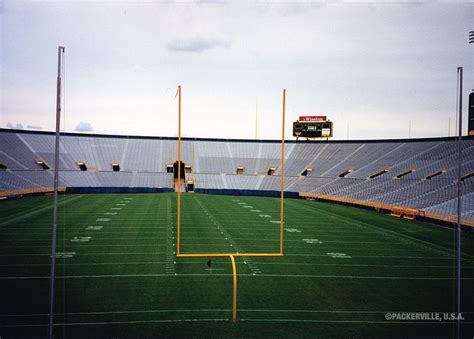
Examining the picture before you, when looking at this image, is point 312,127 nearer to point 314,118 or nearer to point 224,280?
point 314,118

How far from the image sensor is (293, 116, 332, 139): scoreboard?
53.9 meters

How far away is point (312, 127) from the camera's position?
5428cm

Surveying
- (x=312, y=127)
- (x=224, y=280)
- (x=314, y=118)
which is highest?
(x=314, y=118)

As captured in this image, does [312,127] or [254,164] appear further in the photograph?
[254,164]

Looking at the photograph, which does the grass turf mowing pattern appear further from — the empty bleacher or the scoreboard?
the scoreboard

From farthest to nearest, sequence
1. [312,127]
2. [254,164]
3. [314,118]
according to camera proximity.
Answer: [254,164] → [314,118] → [312,127]

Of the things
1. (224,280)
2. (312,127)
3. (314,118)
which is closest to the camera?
(224,280)

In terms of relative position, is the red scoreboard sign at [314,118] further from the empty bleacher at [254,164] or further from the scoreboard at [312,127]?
the empty bleacher at [254,164]

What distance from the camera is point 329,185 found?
46.2 meters

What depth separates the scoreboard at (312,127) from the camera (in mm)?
53875

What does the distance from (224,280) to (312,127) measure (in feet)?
142

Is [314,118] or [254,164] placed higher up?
[314,118]

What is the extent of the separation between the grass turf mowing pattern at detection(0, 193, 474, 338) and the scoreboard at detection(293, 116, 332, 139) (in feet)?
101

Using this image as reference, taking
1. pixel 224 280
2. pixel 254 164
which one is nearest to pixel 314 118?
pixel 254 164
